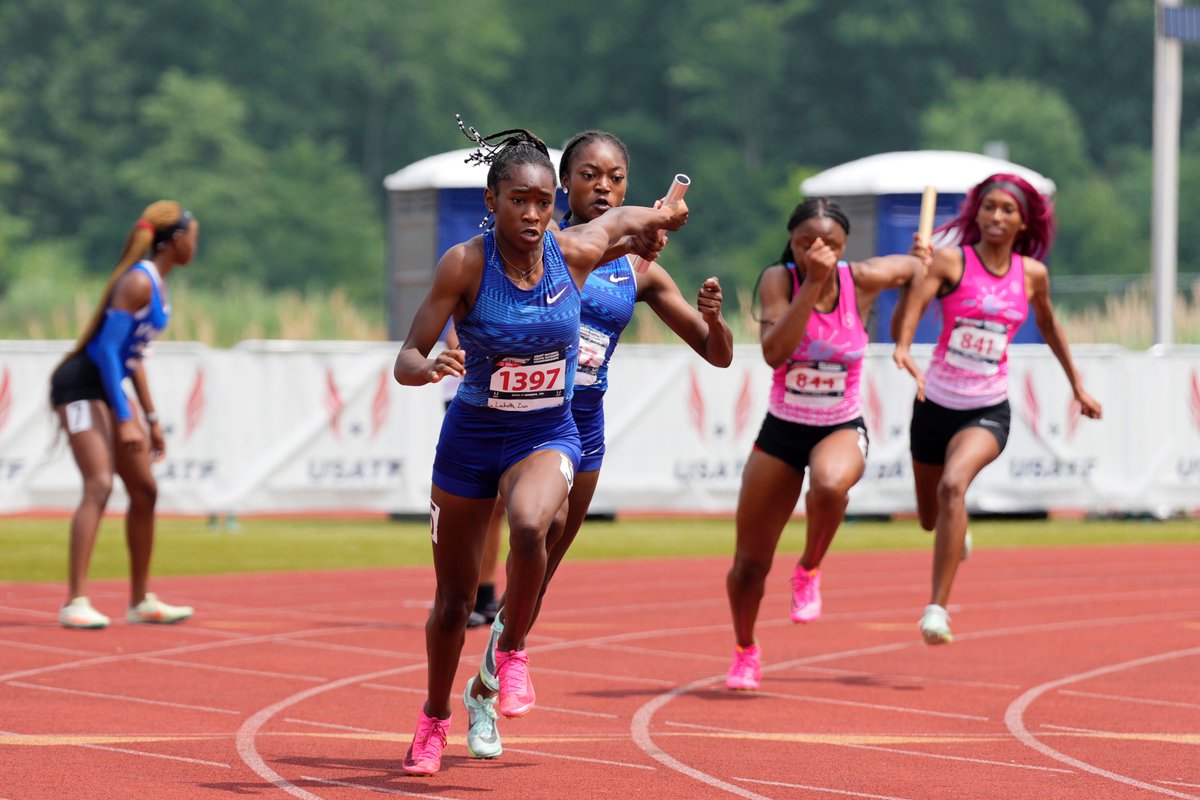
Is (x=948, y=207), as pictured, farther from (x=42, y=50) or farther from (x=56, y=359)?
(x=42, y=50)

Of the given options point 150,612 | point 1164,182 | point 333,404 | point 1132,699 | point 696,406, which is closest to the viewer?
point 1132,699

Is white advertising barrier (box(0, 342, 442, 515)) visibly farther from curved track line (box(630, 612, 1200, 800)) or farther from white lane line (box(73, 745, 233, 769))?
white lane line (box(73, 745, 233, 769))

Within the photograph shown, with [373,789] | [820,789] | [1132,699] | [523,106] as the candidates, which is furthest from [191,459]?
[523,106]

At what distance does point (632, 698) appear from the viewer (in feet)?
30.5

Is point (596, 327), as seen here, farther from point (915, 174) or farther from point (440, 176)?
point (915, 174)

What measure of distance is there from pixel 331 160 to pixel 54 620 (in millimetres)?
50111

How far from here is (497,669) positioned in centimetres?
739

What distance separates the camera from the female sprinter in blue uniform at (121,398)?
11266 millimetres

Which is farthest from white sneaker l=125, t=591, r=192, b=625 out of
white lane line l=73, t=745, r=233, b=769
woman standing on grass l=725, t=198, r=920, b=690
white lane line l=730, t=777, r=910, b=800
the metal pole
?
the metal pole

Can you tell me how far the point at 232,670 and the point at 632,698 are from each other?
194 centimetres

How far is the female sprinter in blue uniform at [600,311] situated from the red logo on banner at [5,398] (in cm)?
1086

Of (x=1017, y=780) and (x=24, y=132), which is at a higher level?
(x=24, y=132)

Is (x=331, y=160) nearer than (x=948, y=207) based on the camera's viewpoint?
No

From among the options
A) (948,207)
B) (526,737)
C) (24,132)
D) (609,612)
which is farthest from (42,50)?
(526,737)
